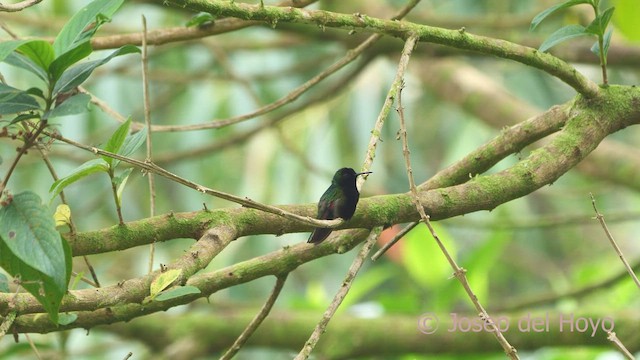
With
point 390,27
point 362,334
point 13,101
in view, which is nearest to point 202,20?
point 390,27

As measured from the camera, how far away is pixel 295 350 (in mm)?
3738

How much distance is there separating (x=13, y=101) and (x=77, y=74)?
0.10 metres

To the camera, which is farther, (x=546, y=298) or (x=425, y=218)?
(x=546, y=298)

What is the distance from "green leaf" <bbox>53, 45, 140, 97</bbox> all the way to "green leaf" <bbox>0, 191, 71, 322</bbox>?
17 centimetres

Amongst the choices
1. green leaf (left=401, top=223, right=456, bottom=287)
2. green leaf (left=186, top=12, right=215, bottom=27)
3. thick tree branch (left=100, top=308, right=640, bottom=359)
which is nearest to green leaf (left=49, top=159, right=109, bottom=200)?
green leaf (left=186, top=12, right=215, bottom=27)

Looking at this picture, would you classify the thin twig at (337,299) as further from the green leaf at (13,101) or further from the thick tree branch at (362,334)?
the thick tree branch at (362,334)

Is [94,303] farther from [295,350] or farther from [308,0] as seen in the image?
[295,350]

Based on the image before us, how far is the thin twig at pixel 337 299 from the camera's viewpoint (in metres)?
1.41

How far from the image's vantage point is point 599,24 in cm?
179

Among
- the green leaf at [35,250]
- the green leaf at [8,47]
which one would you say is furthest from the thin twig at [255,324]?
the green leaf at [8,47]

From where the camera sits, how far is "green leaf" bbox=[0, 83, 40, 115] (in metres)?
1.34

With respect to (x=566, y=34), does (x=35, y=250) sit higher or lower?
lower

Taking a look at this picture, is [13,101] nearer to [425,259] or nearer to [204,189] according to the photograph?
[204,189]

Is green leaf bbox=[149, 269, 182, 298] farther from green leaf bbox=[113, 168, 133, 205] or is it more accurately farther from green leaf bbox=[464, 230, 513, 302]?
green leaf bbox=[464, 230, 513, 302]
